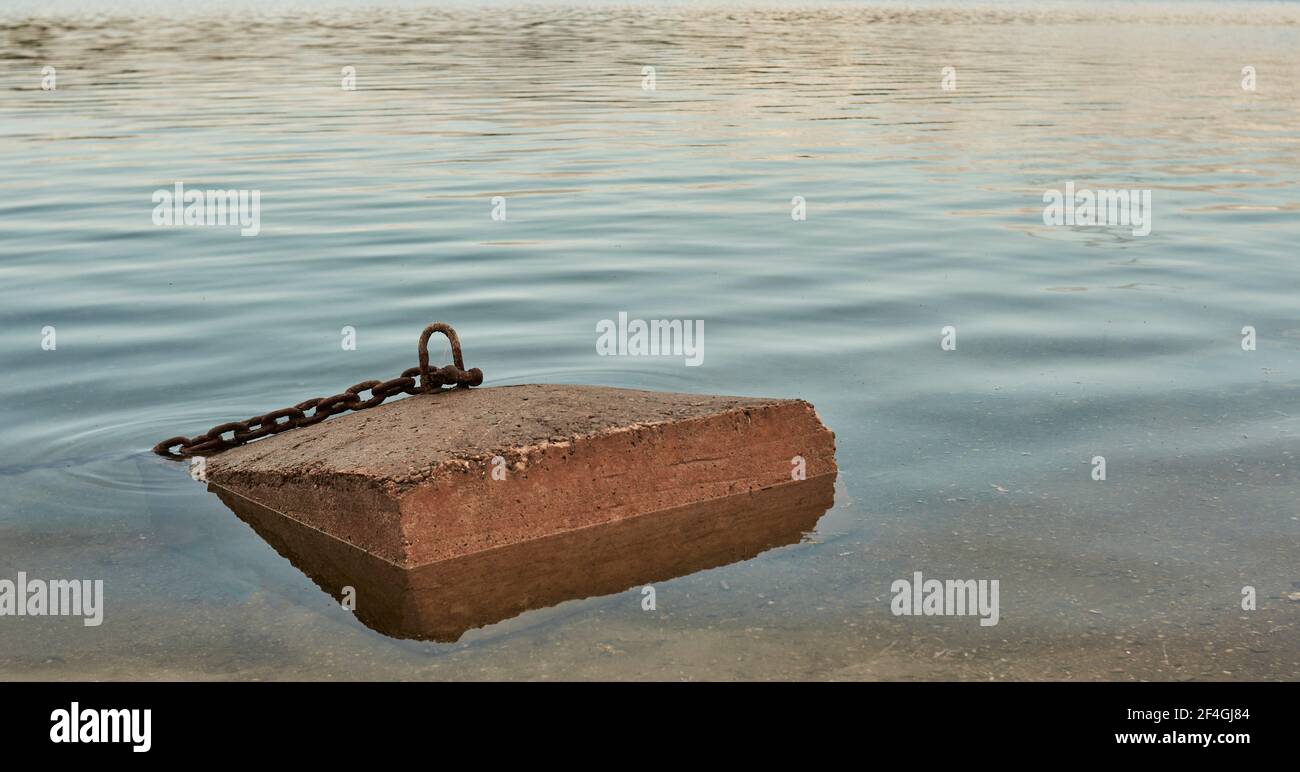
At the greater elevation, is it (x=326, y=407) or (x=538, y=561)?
(x=326, y=407)

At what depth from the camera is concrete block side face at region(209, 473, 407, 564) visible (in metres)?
4.38

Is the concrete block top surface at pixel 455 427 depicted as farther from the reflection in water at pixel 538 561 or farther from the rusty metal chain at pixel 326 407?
the reflection in water at pixel 538 561

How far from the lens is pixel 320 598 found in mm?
4164

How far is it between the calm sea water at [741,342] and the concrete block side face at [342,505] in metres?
0.21

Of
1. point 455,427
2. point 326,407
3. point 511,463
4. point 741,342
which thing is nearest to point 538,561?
point 511,463

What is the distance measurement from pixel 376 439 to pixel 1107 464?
2.60 meters

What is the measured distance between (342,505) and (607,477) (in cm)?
83

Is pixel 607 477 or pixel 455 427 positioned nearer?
pixel 607 477

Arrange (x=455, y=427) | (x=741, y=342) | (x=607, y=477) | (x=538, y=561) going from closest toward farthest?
(x=538, y=561) → (x=607, y=477) → (x=455, y=427) → (x=741, y=342)

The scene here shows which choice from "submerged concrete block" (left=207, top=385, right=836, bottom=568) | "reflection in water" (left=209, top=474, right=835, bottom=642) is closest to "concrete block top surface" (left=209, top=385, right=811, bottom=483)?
"submerged concrete block" (left=207, top=385, right=836, bottom=568)

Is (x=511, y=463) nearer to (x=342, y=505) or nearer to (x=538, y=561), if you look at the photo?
(x=538, y=561)

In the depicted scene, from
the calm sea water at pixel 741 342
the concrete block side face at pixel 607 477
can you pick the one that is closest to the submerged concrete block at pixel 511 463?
the concrete block side face at pixel 607 477

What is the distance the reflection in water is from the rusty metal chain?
42 cm

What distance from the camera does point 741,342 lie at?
755 cm
